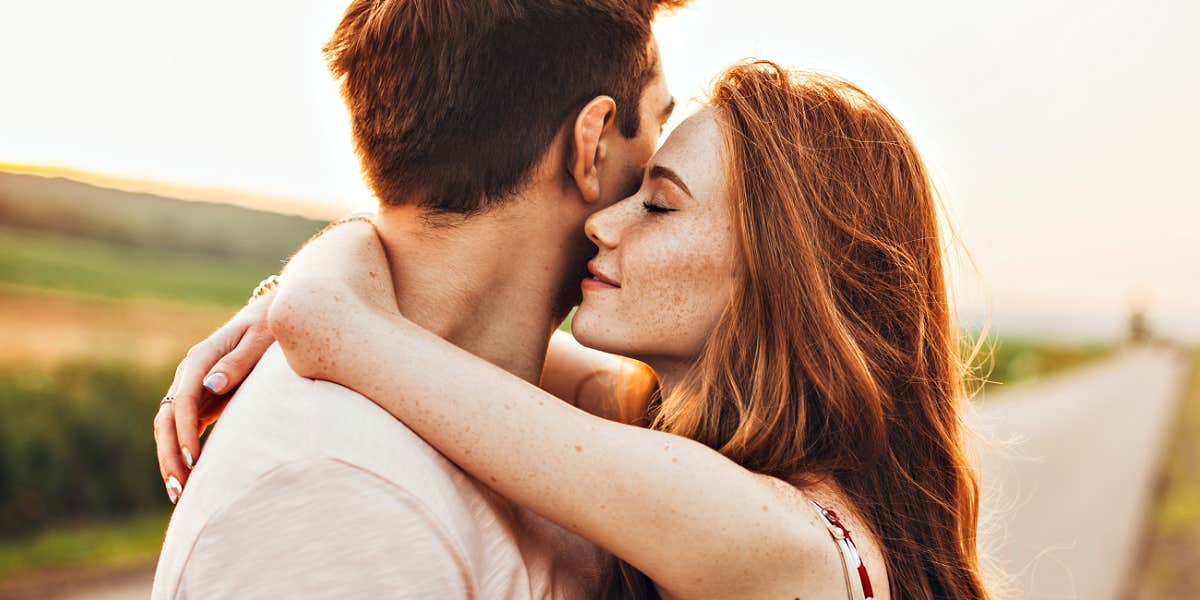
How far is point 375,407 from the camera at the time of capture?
1836 millimetres

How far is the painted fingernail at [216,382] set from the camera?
83.2 inches

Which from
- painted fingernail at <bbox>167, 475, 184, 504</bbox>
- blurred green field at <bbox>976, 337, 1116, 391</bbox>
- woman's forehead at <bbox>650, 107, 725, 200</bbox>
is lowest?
blurred green field at <bbox>976, 337, 1116, 391</bbox>

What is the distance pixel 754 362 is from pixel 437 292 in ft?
2.47

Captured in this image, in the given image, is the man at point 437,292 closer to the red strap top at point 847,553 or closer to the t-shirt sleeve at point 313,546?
the t-shirt sleeve at point 313,546

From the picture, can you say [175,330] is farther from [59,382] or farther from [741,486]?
[741,486]

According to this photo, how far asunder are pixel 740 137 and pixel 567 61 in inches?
17.5

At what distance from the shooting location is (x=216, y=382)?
A: 83.7 inches

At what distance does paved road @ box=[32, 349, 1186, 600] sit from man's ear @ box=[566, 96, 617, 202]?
4.01 feet

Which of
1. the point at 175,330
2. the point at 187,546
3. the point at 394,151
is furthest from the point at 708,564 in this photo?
the point at 175,330

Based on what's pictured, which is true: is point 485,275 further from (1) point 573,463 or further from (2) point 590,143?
(1) point 573,463

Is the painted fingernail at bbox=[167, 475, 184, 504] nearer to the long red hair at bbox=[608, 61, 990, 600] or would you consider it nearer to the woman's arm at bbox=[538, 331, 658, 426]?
the long red hair at bbox=[608, 61, 990, 600]

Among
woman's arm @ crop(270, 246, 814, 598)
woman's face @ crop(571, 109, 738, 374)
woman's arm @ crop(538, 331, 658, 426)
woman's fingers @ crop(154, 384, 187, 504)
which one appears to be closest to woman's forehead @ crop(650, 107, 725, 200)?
woman's face @ crop(571, 109, 738, 374)

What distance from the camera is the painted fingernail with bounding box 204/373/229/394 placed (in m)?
2.11

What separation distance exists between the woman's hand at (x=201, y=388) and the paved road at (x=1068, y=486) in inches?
73.0
